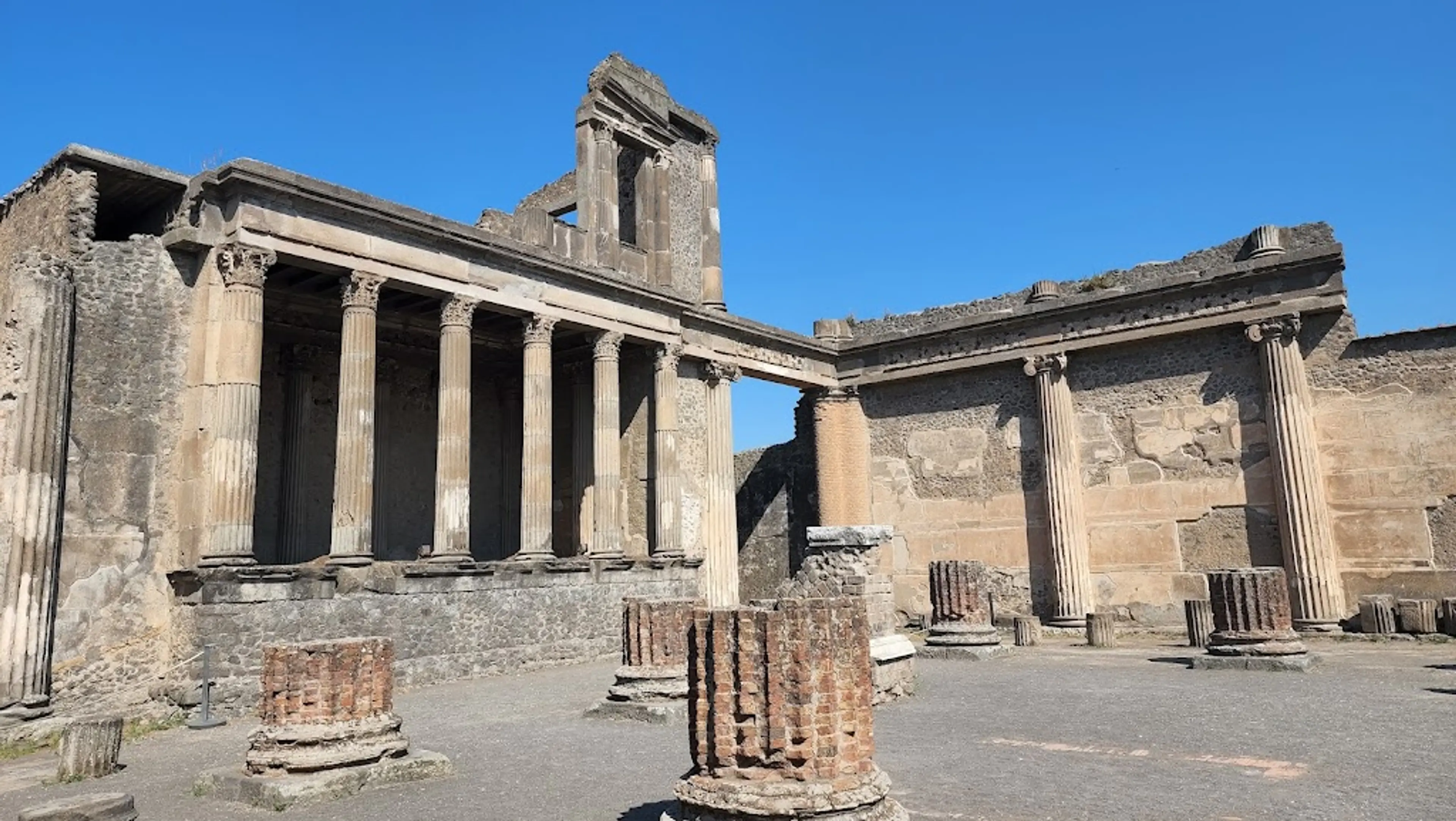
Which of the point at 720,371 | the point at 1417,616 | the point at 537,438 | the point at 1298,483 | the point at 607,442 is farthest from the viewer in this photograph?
the point at 720,371

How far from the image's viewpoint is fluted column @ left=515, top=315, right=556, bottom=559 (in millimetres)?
14688

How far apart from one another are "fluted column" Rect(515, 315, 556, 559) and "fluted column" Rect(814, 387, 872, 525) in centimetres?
743

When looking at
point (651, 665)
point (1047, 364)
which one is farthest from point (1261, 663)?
point (1047, 364)

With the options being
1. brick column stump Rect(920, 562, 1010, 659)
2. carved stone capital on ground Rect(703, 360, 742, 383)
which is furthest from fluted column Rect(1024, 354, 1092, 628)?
carved stone capital on ground Rect(703, 360, 742, 383)

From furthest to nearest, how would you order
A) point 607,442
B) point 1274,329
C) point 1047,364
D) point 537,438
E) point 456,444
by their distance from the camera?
1. point 1047,364
2. point 607,442
3. point 1274,329
4. point 537,438
5. point 456,444

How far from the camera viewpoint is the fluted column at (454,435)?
44.3 ft

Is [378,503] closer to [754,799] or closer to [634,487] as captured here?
[634,487]

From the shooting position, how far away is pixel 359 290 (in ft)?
42.3

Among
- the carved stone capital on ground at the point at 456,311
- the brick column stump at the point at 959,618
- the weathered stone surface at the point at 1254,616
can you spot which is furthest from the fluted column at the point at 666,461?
the weathered stone surface at the point at 1254,616

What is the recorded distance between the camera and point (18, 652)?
9875 millimetres

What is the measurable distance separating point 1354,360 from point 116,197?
1797cm

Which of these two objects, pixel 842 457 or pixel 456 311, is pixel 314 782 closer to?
pixel 456 311

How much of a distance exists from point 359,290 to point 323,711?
295 inches

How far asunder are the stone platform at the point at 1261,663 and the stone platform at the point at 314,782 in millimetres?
8695
